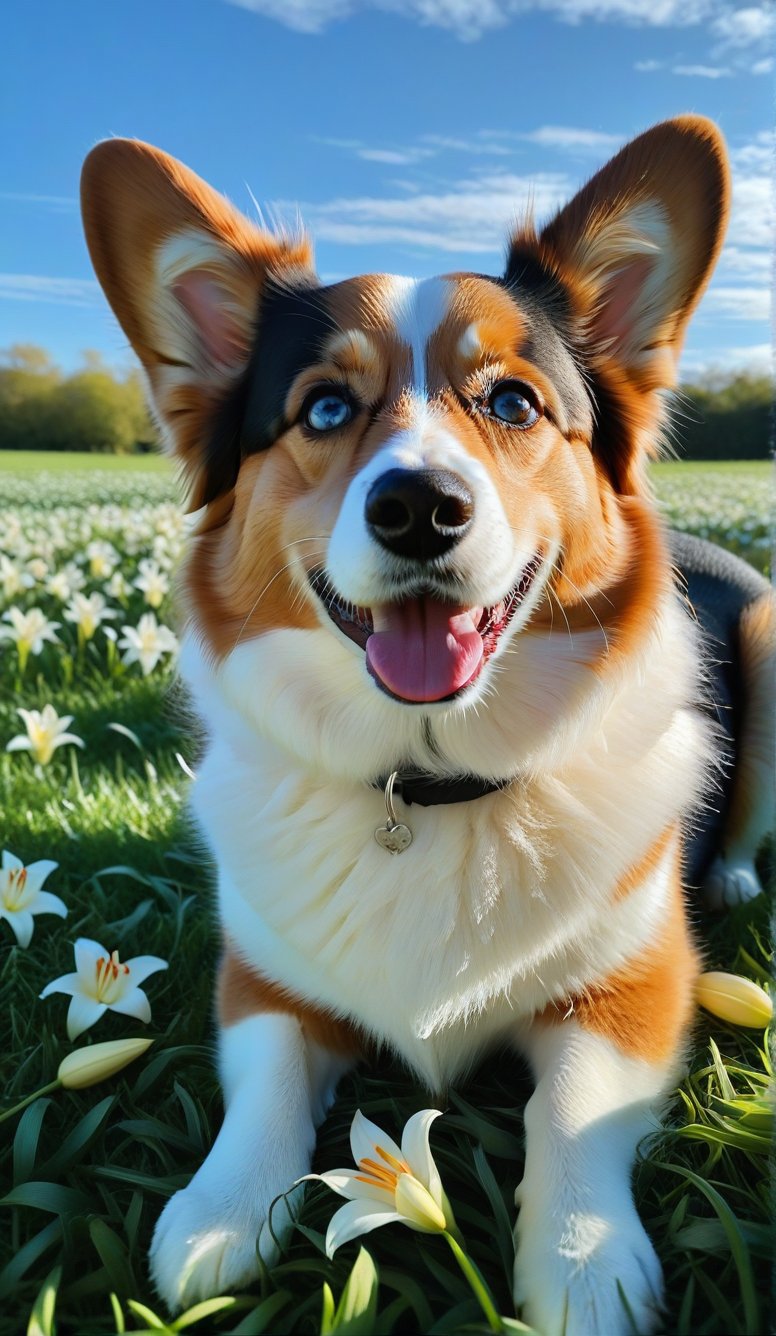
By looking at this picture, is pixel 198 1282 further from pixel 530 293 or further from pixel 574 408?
pixel 530 293

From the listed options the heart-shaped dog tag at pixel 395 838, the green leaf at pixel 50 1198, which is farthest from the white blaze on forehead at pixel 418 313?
the green leaf at pixel 50 1198

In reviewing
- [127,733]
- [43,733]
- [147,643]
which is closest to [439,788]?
[43,733]

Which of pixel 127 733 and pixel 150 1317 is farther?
pixel 127 733

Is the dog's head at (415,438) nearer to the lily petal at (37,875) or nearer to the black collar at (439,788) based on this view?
the black collar at (439,788)

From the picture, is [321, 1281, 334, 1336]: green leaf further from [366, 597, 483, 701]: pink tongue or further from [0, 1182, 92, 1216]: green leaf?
[366, 597, 483, 701]: pink tongue

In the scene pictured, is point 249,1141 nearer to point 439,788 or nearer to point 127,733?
point 439,788

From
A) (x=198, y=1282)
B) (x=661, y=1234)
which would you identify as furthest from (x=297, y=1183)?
(x=661, y=1234)
